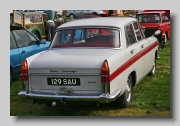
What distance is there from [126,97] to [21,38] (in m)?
2.76

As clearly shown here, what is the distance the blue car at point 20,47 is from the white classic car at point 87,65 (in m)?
1.19

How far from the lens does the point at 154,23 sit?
8.58 meters

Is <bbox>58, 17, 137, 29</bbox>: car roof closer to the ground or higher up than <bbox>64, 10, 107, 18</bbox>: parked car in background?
closer to the ground

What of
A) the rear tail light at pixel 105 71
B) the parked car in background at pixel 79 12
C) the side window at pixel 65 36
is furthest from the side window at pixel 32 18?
the rear tail light at pixel 105 71

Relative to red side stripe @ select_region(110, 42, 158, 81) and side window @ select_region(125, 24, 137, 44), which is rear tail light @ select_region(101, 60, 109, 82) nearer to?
red side stripe @ select_region(110, 42, 158, 81)

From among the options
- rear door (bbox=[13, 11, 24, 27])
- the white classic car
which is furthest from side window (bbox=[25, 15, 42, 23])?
the white classic car

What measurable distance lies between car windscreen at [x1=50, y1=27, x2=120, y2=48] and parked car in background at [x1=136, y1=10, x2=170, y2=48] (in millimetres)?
1443

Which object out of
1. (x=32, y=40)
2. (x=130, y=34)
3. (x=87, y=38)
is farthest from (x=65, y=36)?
(x=32, y=40)

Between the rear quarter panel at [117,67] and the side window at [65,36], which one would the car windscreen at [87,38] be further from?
the rear quarter panel at [117,67]

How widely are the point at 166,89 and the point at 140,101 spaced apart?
687 millimetres

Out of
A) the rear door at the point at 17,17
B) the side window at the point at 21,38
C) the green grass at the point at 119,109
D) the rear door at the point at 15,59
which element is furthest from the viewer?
the side window at the point at 21,38

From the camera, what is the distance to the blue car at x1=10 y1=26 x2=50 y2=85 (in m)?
6.36

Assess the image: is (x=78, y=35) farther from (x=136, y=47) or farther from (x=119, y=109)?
(x=119, y=109)

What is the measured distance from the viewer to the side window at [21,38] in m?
6.76
